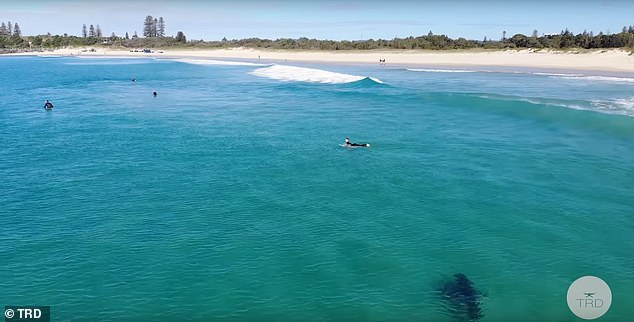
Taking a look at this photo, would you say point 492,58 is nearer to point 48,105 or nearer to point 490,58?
point 490,58

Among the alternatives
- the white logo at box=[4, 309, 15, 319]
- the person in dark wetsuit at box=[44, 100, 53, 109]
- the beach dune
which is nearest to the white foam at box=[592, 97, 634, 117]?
the beach dune

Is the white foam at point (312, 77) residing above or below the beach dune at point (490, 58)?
below

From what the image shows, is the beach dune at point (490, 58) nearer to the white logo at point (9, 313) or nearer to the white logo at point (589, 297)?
the white logo at point (589, 297)

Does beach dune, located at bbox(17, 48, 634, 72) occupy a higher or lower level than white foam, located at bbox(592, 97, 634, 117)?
higher

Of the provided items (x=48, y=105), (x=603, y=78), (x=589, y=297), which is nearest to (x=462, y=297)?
(x=589, y=297)

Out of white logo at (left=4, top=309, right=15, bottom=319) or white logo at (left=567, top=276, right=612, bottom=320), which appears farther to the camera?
white logo at (left=567, top=276, right=612, bottom=320)

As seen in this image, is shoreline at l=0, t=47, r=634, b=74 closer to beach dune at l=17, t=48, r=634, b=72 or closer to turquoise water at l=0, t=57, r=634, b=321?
beach dune at l=17, t=48, r=634, b=72

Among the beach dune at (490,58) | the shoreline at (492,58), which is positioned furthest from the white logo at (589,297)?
the beach dune at (490,58)
